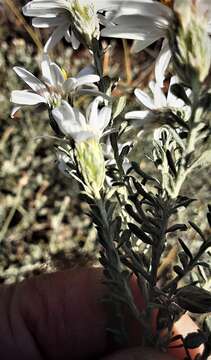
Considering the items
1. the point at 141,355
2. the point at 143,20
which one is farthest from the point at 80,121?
the point at 141,355

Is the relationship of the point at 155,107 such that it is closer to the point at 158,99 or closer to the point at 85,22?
the point at 158,99

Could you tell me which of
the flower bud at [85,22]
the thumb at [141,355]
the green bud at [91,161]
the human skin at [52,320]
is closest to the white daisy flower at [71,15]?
the flower bud at [85,22]

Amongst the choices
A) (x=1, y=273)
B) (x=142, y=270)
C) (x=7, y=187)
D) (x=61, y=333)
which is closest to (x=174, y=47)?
(x=142, y=270)

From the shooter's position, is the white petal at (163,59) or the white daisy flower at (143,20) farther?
the white petal at (163,59)

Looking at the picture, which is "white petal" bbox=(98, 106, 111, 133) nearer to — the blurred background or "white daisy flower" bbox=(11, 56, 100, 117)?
"white daisy flower" bbox=(11, 56, 100, 117)

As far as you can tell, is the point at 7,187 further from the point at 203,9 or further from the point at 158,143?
the point at 203,9

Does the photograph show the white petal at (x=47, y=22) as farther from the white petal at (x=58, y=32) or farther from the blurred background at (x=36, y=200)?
the blurred background at (x=36, y=200)
